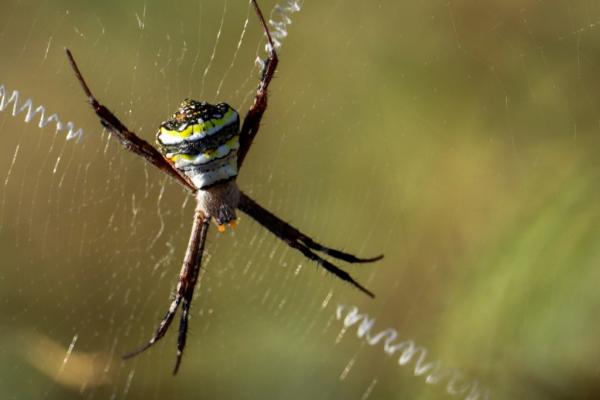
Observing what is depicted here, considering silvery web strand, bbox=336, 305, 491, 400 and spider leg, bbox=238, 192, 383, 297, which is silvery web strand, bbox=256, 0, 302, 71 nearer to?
spider leg, bbox=238, 192, 383, 297

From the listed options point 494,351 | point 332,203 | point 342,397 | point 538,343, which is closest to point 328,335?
point 342,397

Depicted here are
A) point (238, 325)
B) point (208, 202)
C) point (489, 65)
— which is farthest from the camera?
point (238, 325)

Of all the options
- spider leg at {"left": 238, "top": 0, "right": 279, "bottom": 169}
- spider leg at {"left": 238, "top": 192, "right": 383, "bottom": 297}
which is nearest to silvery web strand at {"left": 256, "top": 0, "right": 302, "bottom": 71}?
spider leg at {"left": 238, "top": 192, "right": 383, "bottom": 297}

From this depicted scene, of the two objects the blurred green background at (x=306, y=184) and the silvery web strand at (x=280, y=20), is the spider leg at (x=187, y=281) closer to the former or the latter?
the blurred green background at (x=306, y=184)

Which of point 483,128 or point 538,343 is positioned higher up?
point 483,128

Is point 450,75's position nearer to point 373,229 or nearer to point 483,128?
point 483,128

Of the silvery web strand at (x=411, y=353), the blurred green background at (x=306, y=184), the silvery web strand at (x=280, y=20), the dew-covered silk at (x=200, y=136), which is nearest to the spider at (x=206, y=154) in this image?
the dew-covered silk at (x=200, y=136)
